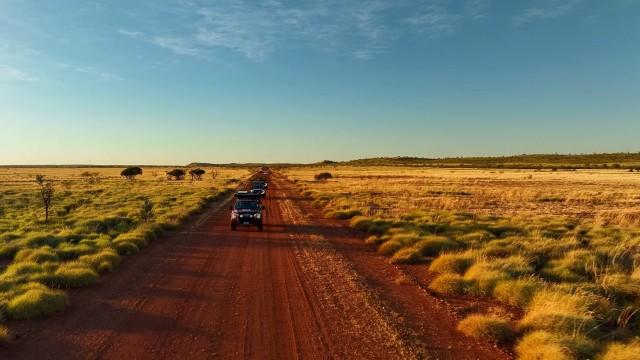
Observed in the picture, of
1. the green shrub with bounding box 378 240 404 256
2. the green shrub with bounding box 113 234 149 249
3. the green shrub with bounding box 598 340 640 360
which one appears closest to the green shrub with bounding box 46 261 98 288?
the green shrub with bounding box 113 234 149 249

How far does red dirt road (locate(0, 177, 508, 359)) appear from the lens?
24.4 ft

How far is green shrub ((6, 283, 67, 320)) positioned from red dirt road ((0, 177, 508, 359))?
35cm

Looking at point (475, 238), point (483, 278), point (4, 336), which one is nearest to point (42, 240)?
point (4, 336)

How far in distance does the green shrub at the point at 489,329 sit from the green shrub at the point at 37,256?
12394 mm

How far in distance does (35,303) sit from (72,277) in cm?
231

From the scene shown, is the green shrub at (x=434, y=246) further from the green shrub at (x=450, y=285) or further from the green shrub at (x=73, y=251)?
the green shrub at (x=73, y=251)

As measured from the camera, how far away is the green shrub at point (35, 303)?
30.1 feet

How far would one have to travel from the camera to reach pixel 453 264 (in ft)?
45.0

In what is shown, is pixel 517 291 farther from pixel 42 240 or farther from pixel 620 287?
pixel 42 240

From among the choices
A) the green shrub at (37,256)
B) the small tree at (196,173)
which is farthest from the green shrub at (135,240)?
the small tree at (196,173)

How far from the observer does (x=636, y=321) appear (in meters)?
9.19

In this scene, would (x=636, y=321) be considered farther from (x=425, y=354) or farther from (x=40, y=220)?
(x=40, y=220)

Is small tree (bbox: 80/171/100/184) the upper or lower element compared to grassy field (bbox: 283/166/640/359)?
upper

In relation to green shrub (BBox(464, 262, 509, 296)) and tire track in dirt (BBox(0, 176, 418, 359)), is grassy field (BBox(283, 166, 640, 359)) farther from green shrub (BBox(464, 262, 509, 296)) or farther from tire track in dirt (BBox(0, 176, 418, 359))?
tire track in dirt (BBox(0, 176, 418, 359))
